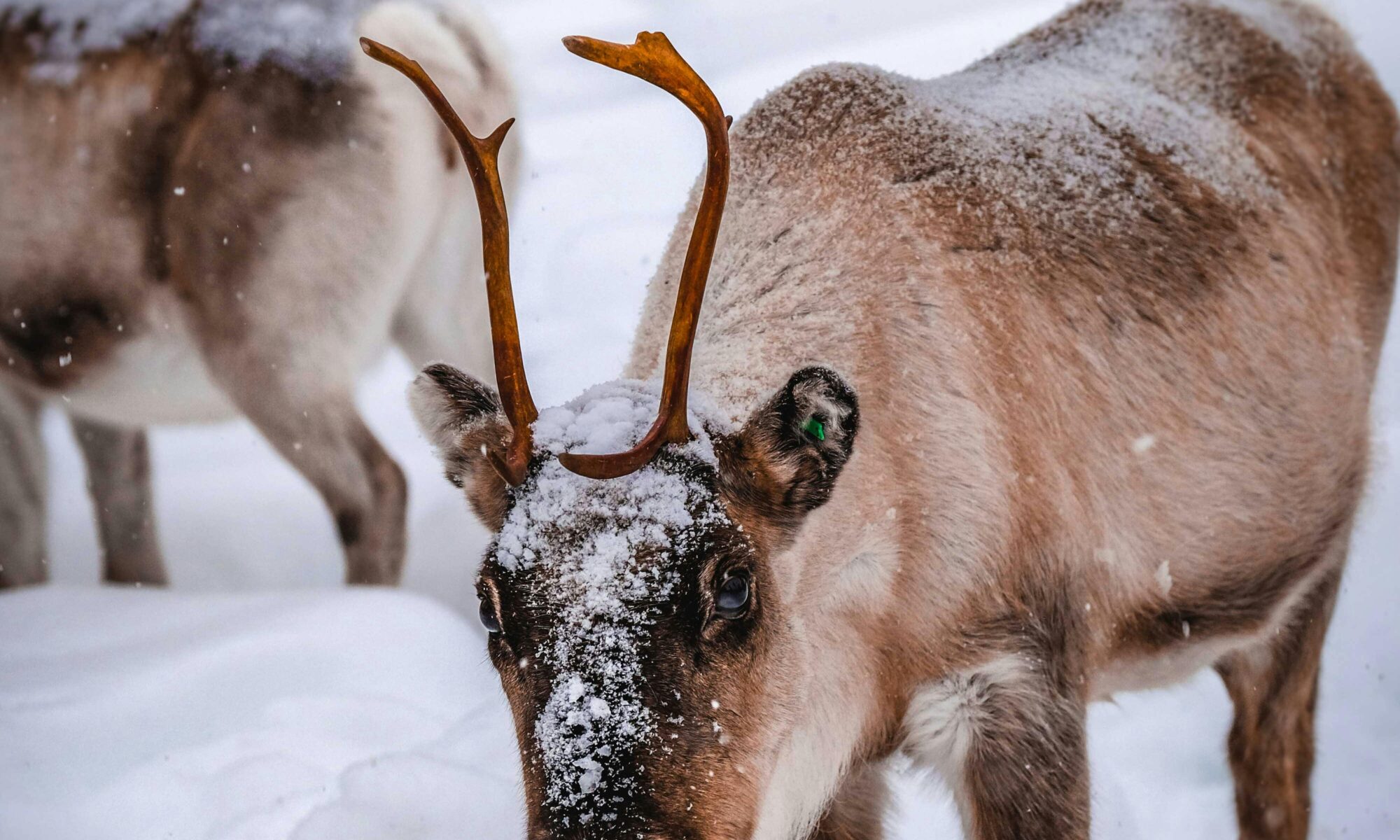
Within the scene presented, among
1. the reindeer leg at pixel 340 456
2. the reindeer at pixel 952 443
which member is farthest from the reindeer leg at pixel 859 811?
the reindeer leg at pixel 340 456

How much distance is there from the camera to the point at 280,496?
19.0 feet

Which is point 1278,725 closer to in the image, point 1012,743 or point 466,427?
point 1012,743

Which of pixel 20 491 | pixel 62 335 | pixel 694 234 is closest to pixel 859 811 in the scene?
pixel 694 234

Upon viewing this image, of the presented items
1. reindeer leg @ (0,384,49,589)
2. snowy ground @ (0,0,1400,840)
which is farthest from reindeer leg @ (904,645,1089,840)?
reindeer leg @ (0,384,49,589)

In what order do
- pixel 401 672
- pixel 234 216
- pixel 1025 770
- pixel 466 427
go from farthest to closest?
pixel 234 216, pixel 401 672, pixel 1025 770, pixel 466 427

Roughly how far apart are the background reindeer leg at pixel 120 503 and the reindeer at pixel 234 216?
429 millimetres

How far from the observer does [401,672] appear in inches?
137

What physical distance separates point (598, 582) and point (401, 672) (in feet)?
6.61

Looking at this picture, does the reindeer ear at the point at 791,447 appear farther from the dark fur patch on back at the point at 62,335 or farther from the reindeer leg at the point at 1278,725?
the dark fur patch on back at the point at 62,335

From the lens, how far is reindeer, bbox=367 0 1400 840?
1703 millimetres

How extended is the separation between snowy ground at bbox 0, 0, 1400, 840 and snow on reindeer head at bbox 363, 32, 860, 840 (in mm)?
781

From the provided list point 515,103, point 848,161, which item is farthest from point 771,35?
point 848,161

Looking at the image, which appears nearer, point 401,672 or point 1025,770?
point 1025,770

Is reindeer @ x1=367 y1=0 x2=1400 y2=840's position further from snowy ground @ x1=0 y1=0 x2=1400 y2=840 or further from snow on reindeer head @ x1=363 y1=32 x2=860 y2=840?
snowy ground @ x1=0 y1=0 x2=1400 y2=840
